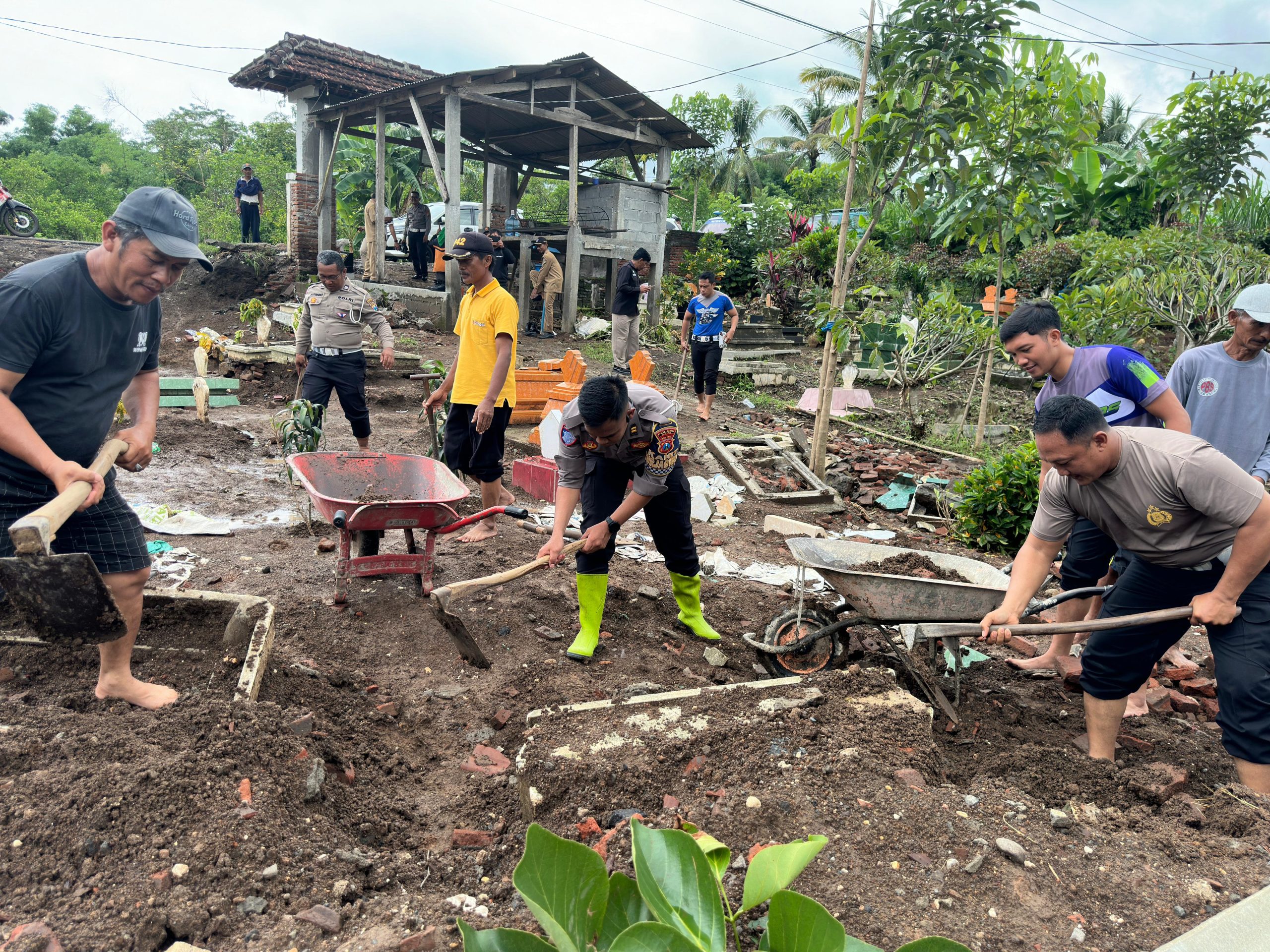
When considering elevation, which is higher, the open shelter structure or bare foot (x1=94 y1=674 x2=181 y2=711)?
the open shelter structure

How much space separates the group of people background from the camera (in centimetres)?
256

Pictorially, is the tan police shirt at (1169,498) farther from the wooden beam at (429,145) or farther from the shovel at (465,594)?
the wooden beam at (429,145)

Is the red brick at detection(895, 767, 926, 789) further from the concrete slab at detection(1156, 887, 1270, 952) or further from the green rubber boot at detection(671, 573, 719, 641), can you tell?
the green rubber boot at detection(671, 573, 719, 641)

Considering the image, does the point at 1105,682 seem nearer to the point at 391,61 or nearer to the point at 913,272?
the point at 391,61

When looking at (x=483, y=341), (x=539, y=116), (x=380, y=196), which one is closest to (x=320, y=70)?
(x=380, y=196)

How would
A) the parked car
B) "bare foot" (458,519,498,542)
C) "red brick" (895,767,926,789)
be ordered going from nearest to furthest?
"red brick" (895,767,926,789), "bare foot" (458,519,498,542), the parked car

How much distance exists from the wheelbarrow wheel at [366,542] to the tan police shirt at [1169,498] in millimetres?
3505

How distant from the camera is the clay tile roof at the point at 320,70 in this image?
45.6ft

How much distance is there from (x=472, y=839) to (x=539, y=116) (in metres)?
12.9

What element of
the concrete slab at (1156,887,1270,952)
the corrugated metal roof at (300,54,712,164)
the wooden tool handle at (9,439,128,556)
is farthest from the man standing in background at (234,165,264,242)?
the concrete slab at (1156,887,1270,952)

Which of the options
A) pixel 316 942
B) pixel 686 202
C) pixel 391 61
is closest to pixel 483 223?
pixel 391 61

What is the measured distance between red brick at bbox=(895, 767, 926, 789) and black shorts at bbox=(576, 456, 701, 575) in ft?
5.28

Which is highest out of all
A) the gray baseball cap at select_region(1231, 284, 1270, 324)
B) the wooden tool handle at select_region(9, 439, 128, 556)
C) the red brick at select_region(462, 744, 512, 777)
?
the gray baseball cap at select_region(1231, 284, 1270, 324)

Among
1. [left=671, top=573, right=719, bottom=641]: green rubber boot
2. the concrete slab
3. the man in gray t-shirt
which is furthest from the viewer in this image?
[left=671, top=573, right=719, bottom=641]: green rubber boot
